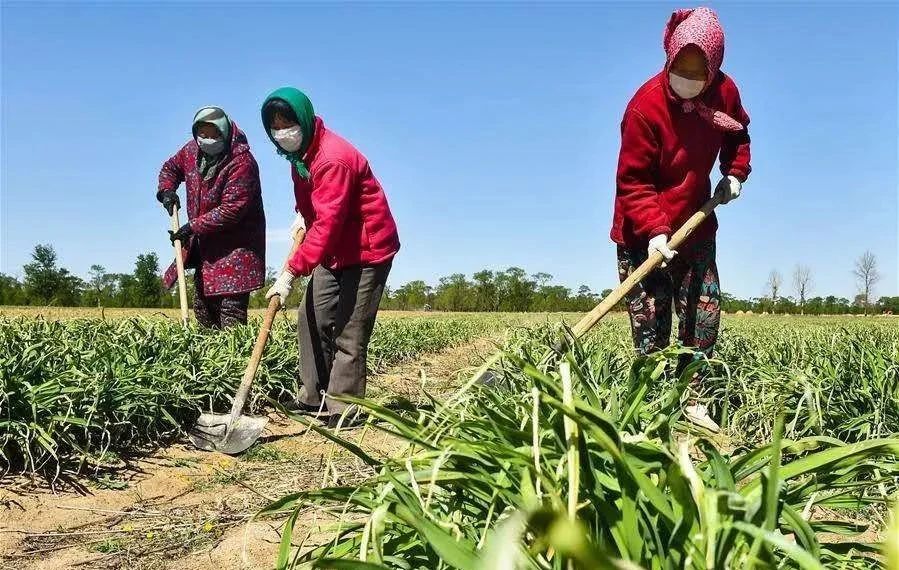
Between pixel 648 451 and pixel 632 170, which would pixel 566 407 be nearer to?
pixel 648 451

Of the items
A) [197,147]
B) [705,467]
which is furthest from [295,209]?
[705,467]

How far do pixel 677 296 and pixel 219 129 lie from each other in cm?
349

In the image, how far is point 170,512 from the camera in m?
2.64

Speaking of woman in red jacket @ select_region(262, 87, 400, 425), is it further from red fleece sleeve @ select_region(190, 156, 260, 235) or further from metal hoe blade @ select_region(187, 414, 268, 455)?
red fleece sleeve @ select_region(190, 156, 260, 235)

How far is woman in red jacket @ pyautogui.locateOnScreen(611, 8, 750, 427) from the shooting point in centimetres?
347

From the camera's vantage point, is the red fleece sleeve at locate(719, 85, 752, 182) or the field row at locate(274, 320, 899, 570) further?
the red fleece sleeve at locate(719, 85, 752, 182)

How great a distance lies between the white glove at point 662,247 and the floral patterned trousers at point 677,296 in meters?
0.40

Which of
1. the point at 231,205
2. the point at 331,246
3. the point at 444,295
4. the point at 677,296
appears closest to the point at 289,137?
the point at 331,246

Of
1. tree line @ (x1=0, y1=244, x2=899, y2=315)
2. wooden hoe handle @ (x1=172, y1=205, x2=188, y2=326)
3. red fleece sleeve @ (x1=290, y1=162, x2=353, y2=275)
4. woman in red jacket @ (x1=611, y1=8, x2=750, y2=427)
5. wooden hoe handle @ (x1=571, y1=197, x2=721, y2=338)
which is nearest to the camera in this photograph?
wooden hoe handle @ (x1=571, y1=197, x2=721, y2=338)

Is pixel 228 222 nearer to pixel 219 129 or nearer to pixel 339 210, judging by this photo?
pixel 219 129

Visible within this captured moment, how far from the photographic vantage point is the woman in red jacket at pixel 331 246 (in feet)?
13.2

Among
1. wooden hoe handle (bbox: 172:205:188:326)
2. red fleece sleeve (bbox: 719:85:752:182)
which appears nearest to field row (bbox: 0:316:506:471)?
wooden hoe handle (bbox: 172:205:188:326)

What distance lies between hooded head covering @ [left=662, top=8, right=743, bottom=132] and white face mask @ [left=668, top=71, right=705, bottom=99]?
0.03 m

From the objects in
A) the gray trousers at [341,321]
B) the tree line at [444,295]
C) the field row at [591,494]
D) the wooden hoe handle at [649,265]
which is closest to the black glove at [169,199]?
the gray trousers at [341,321]
